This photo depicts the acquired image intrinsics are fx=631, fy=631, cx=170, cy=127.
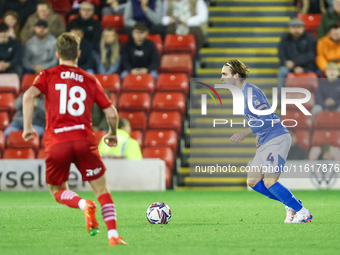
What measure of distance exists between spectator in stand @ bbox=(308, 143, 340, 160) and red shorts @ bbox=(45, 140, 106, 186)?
23.7ft

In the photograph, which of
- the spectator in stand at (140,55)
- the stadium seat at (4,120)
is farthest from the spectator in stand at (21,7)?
the spectator in stand at (140,55)

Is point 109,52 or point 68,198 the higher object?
point 109,52

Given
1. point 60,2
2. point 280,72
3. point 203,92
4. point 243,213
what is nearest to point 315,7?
point 280,72

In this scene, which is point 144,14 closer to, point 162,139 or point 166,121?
point 166,121

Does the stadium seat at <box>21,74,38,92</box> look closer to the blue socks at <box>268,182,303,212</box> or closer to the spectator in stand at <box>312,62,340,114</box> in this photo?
the spectator in stand at <box>312,62,340,114</box>

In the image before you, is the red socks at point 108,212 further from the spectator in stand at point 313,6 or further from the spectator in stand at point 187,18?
the spectator in stand at point 313,6

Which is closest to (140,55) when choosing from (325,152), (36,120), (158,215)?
(36,120)

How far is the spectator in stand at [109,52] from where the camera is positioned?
491 inches

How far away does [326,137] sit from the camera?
11.3 meters

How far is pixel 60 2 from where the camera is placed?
14.5m

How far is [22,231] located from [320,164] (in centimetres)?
630

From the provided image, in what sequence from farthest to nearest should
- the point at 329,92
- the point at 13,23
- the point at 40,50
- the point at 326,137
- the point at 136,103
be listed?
the point at 13,23, the point at 40,50, the point at 136,103, the point at 329,92, the point at 326,137

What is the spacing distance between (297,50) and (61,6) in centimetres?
557

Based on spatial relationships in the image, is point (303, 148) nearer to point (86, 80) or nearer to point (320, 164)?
point (320, 164)
